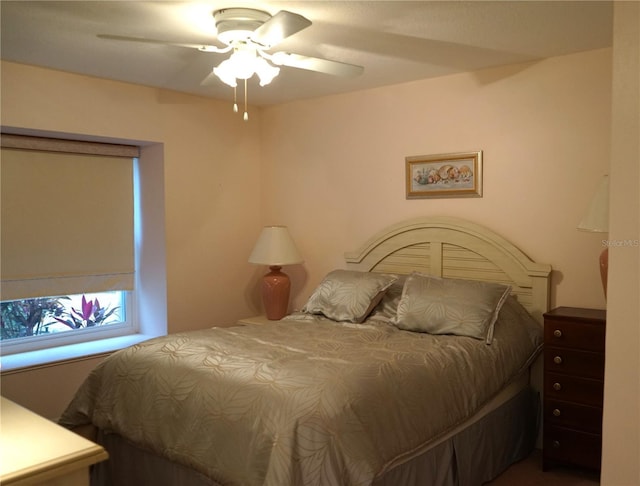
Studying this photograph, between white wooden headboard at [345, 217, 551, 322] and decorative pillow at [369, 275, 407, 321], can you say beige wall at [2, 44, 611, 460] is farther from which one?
decorative pillow at [369, 275, 407, 321]

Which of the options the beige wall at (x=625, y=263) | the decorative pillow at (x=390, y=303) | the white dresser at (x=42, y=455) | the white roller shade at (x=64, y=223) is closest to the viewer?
the white dresser at (x=42, y=455)

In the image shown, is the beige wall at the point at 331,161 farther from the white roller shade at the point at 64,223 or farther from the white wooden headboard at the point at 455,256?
the white roller shade at the point at 64,223

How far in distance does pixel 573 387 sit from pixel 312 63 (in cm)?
211

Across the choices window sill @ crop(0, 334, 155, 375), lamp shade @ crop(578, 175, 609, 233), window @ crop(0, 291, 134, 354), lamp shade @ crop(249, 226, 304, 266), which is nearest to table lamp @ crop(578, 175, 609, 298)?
lamp shade @ crop(578, 175, 609, 233)

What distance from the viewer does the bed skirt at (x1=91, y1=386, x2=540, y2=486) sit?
95.3 inches

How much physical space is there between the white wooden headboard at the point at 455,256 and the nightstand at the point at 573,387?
13.4 inches

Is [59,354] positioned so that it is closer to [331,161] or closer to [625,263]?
[331,161]

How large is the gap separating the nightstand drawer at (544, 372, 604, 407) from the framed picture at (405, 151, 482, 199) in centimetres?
122

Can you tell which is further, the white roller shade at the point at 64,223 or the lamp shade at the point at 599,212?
the white roller shade at the point at 64,223

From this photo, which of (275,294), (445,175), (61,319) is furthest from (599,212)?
(61,319)

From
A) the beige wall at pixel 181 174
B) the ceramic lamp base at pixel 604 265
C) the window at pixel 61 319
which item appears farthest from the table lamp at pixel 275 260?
the ceramic lamp base at pixel 604 265

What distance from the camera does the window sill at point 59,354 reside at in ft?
11.4

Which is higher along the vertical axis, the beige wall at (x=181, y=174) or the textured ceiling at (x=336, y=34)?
the textured ceiling at (x=336, y=34)

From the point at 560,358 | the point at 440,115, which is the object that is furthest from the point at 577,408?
the point at 440,115
